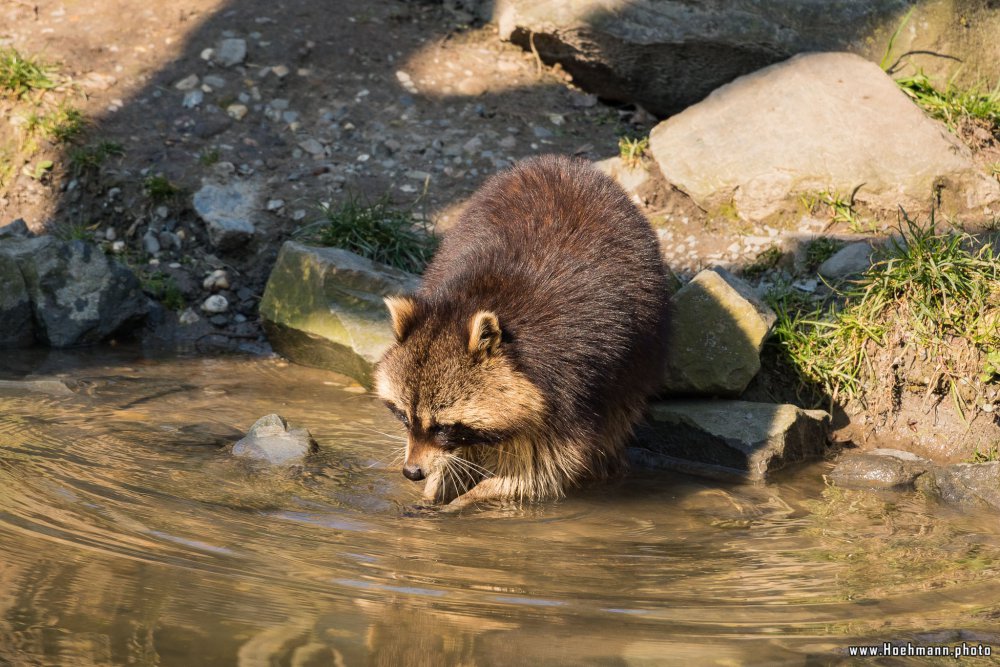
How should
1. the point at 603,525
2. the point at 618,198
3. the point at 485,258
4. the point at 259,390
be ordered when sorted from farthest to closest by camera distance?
the point at 259,390
the point at 618,198
the point at 485,258
the point at 603,525

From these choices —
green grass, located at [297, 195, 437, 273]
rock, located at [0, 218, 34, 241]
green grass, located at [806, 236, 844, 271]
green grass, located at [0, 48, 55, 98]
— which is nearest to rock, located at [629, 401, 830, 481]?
green grass, located at [806, 236, 844, 271]

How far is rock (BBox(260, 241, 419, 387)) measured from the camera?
6.91m

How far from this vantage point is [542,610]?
3.74 metres

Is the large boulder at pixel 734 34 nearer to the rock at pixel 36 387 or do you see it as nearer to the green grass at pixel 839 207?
the green grass at pixel 839 207

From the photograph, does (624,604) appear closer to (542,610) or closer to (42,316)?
(542,610)

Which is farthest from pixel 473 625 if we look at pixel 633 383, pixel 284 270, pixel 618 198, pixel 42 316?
pixel 42 316

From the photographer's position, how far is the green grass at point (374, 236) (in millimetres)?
7766

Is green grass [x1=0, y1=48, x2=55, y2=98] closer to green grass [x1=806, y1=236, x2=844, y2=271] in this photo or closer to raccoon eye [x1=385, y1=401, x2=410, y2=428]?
Result: raccoon eye [x1=385, y1=401, x2=410, y2=428]

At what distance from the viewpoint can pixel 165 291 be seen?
777cm

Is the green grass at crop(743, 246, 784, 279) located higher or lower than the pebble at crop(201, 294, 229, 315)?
higher

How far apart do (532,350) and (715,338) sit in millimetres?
1848

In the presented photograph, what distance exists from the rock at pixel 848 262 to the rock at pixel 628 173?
1.61m

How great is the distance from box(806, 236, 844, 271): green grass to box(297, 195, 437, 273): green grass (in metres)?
2.65

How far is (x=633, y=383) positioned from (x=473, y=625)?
2.19 metres
